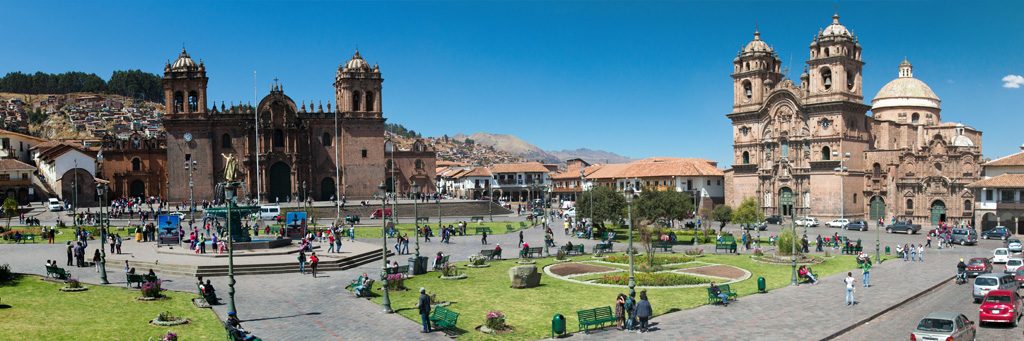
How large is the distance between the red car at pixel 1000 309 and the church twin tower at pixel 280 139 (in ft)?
193

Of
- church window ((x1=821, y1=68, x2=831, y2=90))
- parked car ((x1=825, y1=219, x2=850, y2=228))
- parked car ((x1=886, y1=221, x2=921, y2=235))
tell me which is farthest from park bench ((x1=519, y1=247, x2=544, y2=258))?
church window ((x1=821, y1=68, x2=831, y2=90))

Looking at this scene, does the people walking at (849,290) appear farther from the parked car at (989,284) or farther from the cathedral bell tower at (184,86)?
the cathedral bell tower at (184,86)

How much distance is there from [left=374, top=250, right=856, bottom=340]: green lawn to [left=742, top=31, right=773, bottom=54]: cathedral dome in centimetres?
4825

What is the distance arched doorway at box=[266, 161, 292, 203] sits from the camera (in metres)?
77.7

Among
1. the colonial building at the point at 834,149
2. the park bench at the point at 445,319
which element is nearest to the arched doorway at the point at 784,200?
the colonial building at the point at 834,149

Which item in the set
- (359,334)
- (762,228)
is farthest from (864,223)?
(359,334)

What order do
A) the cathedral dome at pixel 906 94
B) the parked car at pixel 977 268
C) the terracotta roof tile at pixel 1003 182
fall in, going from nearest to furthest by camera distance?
the parked car at pixel 977 268, the terracotta roof tile at pixel 1003 182, the cathedral dome at pixel 906 94

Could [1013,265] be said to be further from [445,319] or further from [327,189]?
[327,189]

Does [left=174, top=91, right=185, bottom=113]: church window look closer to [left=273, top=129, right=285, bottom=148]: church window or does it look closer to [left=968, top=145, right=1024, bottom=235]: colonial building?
[left=273, top=129, right=285, bottom=148]: church window

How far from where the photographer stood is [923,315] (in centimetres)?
2411

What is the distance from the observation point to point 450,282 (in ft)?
99.6

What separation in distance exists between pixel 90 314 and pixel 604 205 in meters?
35.9

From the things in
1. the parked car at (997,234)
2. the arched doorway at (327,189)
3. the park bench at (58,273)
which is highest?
the arched doorway at (327,189)

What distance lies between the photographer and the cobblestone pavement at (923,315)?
21.1 metres
